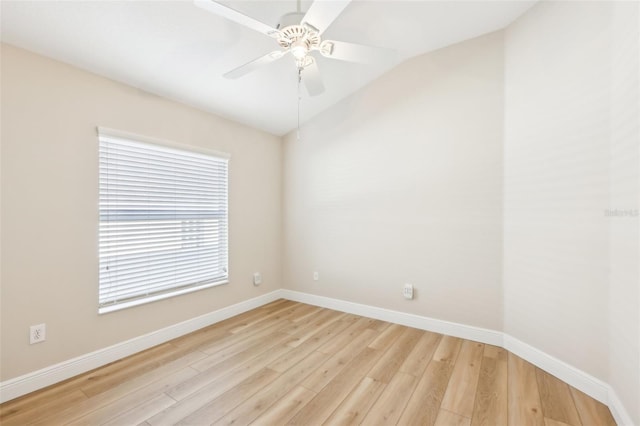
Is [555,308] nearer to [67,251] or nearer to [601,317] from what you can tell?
[601,317]

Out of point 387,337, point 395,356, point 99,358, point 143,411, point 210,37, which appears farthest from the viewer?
point 387,337

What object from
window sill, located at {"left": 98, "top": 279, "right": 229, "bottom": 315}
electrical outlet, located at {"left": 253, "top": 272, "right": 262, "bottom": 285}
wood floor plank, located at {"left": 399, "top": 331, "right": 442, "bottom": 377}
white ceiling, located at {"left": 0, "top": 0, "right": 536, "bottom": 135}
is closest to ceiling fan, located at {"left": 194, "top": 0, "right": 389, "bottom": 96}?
white ceiling, located at {"left": 0, "top": 0, "right": 536, "bottom": 135}

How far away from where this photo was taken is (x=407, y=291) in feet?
9.60

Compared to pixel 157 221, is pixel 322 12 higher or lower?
higher

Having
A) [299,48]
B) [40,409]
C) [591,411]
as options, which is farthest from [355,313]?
[299,48]

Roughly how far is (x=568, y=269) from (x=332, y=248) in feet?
7.26

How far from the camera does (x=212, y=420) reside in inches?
63.4

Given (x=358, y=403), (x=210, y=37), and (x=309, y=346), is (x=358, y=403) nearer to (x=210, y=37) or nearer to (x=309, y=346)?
(x=309, y=346)

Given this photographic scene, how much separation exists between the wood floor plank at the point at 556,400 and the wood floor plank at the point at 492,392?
0.20 meters

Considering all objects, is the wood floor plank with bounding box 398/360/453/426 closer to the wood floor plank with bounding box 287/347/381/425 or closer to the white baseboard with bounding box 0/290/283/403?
the wood floor plank with bounding box 287/347/381/425

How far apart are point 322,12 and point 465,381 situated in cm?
251

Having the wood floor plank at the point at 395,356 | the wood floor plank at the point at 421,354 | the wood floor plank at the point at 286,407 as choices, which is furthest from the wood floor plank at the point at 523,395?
the wood floor plank at the point at 286,407

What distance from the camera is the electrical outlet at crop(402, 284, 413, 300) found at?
2.91 m

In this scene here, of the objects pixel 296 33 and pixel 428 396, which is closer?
pixel 296 33
